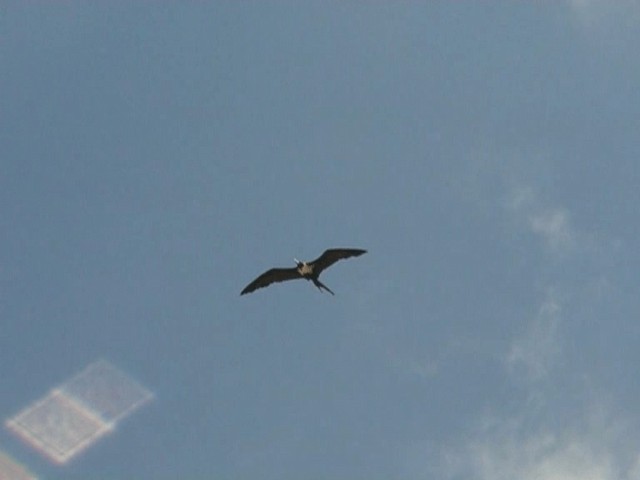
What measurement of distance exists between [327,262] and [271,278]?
3733 millimetres

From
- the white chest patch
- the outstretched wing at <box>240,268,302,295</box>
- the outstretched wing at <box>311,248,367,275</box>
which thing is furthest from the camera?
the outstretched wing at <box>240,268,302,295</box>

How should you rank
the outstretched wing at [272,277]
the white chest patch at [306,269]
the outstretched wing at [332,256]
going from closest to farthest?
the outstretched wing at [332,256], the white chest patch at [306,269], the outstretched wing at [272,277]

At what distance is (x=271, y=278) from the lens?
42.1m

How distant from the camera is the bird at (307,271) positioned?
3975 cm

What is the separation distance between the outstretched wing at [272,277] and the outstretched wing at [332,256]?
1.36 meters

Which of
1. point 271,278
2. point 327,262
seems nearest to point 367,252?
point 327,262

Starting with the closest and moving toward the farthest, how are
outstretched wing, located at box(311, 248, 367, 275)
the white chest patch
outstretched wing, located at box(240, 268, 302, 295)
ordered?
outstretched wing, located at box(311, 248, 367, 275)
the white chest patch
outstretched wing, located at box(240, 268, 302, 295)

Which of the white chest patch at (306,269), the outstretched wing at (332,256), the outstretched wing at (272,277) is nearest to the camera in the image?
the outstretched wing at (332,256)

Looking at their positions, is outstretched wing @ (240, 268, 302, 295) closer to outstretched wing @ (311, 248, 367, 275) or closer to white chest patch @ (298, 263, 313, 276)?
white chest patch @ (298, 263, 313, 276)

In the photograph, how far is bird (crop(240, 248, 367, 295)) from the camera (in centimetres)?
3975

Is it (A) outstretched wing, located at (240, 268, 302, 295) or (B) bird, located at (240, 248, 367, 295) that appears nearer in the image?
(B) bird, located at (240, 248, 367, 295)

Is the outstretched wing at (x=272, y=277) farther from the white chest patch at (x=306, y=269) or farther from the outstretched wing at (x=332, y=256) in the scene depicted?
the outstretched wing at (x=332, y=256)

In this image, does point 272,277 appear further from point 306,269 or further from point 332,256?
point 332,256

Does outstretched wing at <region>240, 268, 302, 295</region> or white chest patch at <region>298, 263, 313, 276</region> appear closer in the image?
white chest patch at <region>298, 263, 313, 276</region>
